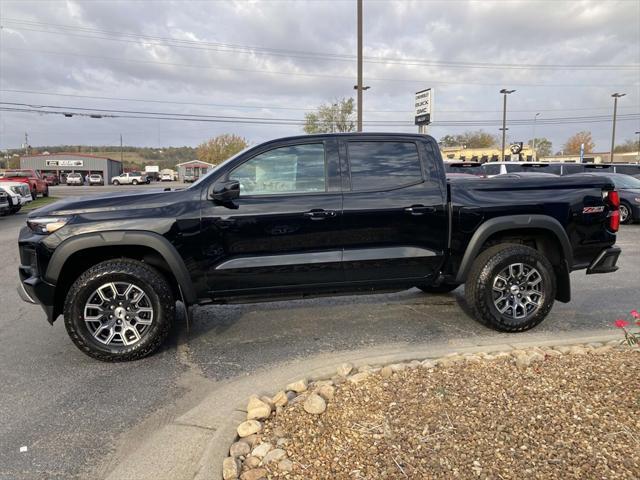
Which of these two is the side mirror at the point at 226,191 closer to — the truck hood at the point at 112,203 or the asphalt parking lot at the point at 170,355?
the truck hood at the point at 112,203

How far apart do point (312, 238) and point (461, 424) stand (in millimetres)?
2101

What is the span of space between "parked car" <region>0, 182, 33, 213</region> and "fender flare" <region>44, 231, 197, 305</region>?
1556 centimetres

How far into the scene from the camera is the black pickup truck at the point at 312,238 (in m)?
3.95

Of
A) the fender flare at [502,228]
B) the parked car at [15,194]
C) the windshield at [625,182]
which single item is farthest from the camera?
the parked car at [15,194]

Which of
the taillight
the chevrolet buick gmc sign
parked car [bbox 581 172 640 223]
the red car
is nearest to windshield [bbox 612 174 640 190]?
parked car [bbox 581 172 640 223]

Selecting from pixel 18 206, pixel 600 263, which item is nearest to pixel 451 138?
pixel 18 206

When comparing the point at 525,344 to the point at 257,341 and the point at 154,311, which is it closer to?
the point at 257,341

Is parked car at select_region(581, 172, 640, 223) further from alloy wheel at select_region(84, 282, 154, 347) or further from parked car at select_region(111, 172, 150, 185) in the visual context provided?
parked car at select_region(111, 172, 150, 185)

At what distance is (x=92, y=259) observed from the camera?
13.5ft

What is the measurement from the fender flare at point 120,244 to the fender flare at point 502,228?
2568 mm

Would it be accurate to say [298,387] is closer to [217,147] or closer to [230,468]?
[230,468]

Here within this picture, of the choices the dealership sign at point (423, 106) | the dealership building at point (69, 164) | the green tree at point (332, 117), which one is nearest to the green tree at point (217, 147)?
the dealership building at point (69, 164)

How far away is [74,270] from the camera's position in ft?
13.5

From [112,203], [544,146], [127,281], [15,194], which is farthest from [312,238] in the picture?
[544,146]
